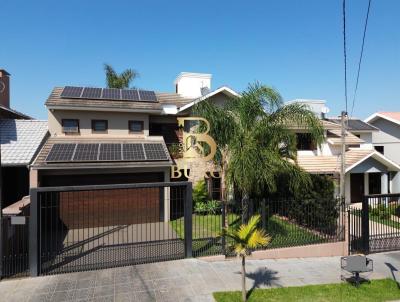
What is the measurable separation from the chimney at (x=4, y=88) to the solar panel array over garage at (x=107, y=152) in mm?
7862

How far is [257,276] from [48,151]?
35.4ft

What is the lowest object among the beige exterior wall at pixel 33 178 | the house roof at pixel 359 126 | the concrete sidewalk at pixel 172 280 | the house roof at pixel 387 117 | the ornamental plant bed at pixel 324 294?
the ornamental plant bed at pixel 324 294

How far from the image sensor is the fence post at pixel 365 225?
37.3 feet

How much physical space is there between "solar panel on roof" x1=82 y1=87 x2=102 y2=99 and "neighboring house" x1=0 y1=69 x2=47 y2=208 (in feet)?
8.67

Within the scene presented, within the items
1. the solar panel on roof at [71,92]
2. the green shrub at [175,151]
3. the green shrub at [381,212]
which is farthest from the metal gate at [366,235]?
the solar panel on roof at [71,92]

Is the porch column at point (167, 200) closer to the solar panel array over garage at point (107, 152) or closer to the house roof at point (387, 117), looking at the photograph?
the solar panel array over garage at point (107, 152)

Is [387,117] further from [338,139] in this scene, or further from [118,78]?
[118,78]

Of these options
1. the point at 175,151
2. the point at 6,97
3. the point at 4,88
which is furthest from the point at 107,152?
the point at 6,97

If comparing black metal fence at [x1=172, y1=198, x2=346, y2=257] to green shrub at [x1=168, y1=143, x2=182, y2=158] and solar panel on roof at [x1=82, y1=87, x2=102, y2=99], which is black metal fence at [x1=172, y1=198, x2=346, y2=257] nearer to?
green shrub at [x1=168, y1=143, x2=182, y2=158]

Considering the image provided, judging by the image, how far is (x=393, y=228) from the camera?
544 inches

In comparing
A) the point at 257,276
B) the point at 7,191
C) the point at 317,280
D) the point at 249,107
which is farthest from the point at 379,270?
the point at 7,191

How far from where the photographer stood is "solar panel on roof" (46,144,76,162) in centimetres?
1370

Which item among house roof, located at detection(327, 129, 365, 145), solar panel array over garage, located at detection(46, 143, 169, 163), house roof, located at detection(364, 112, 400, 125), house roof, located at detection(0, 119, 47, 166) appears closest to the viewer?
house roof, located at detection(0, 119, 47, 166)

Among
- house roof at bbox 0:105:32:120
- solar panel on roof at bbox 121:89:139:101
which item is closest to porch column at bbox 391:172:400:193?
solar panel on roof at bbox 121:89:139:101
